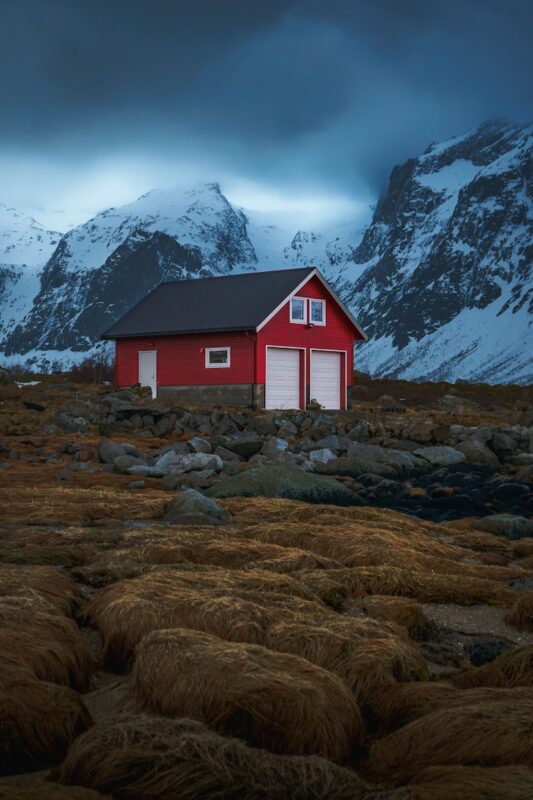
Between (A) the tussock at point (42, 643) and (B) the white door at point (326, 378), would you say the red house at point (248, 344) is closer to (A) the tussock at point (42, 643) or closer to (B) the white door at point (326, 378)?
(B) the white door at point (326, 378)

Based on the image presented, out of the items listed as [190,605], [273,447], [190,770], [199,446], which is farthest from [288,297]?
[190,770]

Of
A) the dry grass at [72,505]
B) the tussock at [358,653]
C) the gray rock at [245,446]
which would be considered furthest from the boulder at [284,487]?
the tussock at [358,653]

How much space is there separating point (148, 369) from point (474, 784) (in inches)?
1220

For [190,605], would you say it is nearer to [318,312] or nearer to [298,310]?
[298,310]

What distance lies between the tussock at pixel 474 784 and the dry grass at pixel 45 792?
975mm

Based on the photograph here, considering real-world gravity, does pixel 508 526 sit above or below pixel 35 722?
below

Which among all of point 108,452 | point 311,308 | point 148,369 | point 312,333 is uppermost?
point 311,308

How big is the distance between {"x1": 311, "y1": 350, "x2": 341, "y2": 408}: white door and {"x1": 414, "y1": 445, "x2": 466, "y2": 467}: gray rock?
12.3m

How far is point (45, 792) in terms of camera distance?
298 cm

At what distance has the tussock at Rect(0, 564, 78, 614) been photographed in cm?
558

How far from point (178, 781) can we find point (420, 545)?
20.2ft

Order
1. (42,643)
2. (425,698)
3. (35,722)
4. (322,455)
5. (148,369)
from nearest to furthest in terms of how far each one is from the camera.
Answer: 1. (35,722)
2. (425,698)
3. (42,643)
4. (322,455)
5. (148,369)

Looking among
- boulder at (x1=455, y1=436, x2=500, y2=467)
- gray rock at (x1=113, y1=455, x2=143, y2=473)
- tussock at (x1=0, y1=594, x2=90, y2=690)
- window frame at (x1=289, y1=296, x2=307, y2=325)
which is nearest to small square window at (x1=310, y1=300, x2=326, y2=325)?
window frame at (x1=289, y1=296, x2=307, y2=325)

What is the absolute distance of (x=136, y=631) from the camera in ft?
16.6
